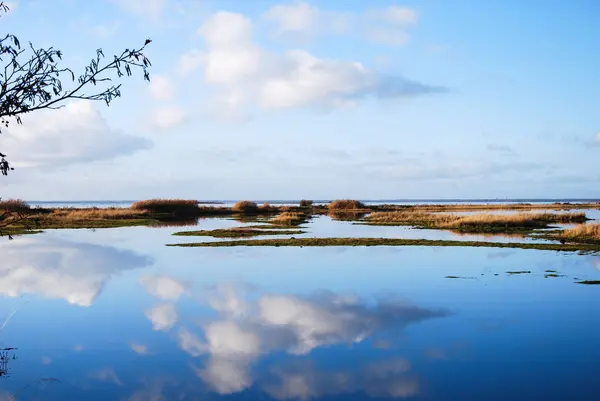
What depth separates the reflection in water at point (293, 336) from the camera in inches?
409

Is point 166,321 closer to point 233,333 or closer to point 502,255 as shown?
point 233,333

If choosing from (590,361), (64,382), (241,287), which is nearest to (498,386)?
(590,361)

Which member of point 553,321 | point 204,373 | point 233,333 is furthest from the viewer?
point 553,321

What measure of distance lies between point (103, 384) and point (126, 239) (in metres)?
35.2

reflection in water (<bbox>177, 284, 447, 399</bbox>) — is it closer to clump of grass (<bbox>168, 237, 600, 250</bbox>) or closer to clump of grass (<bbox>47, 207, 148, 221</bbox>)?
clump of grass (<bbox>168, 237, 600, 250</bbox>)

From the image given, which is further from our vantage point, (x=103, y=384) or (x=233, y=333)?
(x=233, y=333)

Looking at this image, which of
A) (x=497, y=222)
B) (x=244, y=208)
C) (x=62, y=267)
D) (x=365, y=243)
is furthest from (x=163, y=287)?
(x=244, y=208)

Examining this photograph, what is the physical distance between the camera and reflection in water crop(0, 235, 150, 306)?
2088 centimetres

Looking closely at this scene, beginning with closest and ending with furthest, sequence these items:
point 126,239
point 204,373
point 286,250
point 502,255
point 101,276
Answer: point 204,373 → point 101,276 → point 502,255 → point 286,250 → point 126,239

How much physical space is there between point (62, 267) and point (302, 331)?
18.4m

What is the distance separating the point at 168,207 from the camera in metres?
86.4

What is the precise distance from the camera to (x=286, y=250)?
33.6 meters

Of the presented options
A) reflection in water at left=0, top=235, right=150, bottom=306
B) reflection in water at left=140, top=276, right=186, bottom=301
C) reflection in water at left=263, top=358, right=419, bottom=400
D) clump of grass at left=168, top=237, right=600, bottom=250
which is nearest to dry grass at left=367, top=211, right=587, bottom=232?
clump of grass at left=168, top=237, right=600, bottom=250

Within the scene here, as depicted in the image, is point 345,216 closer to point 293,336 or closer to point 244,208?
point 244,208
